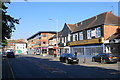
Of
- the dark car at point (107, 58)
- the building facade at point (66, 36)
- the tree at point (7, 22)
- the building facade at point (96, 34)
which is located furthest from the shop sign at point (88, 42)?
the tree at point (7, 22)

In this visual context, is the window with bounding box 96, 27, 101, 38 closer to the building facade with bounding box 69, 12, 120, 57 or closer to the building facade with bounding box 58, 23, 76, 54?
the building facade with bounding box 69, 12, 120, 57

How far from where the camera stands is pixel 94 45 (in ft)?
122

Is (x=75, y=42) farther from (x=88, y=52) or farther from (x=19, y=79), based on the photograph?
(x=19, y=79)

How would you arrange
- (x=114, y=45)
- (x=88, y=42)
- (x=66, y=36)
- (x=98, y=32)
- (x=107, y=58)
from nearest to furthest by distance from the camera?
(x=107, y=58)
(x=114, y=45)
(x=98, y=32)
(x=88, y=42)
(x=66, y=36)

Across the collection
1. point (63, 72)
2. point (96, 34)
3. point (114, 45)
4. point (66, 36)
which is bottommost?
point (63, 72)

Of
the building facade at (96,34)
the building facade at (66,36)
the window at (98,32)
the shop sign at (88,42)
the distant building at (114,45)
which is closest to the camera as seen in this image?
the distant building at (114,45)

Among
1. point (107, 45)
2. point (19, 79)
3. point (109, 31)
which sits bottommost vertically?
point (19, 79)

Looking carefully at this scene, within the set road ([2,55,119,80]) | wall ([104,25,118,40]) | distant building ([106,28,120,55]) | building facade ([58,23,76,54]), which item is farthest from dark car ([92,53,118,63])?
building facade ([58,23,76,54])

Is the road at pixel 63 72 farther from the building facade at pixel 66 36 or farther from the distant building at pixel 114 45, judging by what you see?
the building facade at pixel 66 36

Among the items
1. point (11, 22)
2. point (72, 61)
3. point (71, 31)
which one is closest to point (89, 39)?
point (71, 31)

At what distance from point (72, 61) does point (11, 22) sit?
35.1ft

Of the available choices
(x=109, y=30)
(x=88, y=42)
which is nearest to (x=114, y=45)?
(x=109, y=30)

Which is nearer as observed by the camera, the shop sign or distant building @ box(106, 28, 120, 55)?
distant building @ box(106, 28, 120, 55)

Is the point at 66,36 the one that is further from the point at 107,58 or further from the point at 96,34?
the point at 107,58
